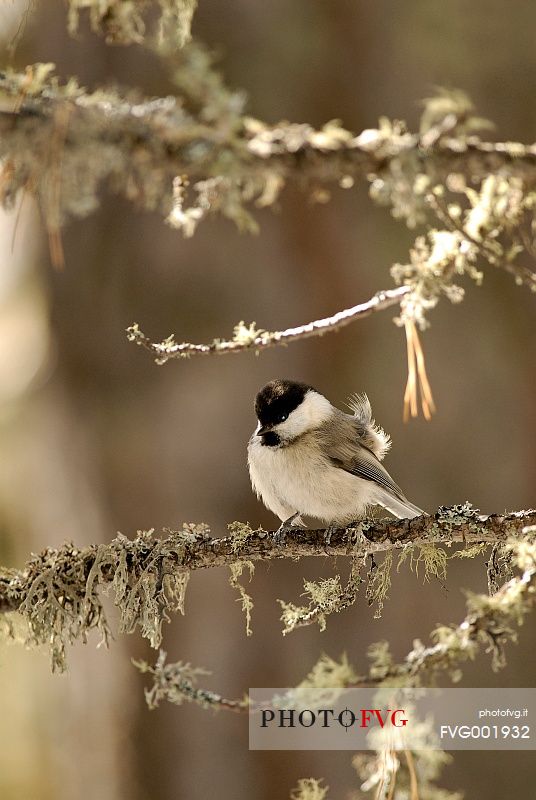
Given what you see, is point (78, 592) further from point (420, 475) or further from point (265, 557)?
point (420, 475)

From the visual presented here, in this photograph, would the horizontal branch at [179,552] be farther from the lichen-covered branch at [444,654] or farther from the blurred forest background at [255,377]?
the blurred forest background at [255,377]

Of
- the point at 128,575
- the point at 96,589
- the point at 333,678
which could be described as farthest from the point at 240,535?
the point at 333,678

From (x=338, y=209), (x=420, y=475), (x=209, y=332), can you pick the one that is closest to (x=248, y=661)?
(x=420, y=475)

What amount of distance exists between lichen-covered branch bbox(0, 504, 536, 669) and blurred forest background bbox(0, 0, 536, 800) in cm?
236

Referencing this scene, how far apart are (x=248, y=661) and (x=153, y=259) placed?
8.45 ft

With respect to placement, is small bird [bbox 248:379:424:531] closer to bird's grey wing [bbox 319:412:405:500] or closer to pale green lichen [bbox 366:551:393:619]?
bird's grey wing [bbox 319:412:405:500]

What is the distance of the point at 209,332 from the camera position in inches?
199

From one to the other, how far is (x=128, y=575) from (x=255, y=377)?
2850 mm

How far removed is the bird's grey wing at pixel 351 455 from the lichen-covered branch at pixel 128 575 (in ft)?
2.42

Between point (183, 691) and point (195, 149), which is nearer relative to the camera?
point (195, 149)

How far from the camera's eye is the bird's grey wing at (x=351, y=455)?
3324mm

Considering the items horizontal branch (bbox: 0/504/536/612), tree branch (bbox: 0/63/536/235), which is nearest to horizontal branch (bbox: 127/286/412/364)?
tree branch (bbox: 0/63/536/235)

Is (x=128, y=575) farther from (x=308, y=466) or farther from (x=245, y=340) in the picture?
(x=308, y=466)

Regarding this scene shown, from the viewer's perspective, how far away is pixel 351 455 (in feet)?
11.1
